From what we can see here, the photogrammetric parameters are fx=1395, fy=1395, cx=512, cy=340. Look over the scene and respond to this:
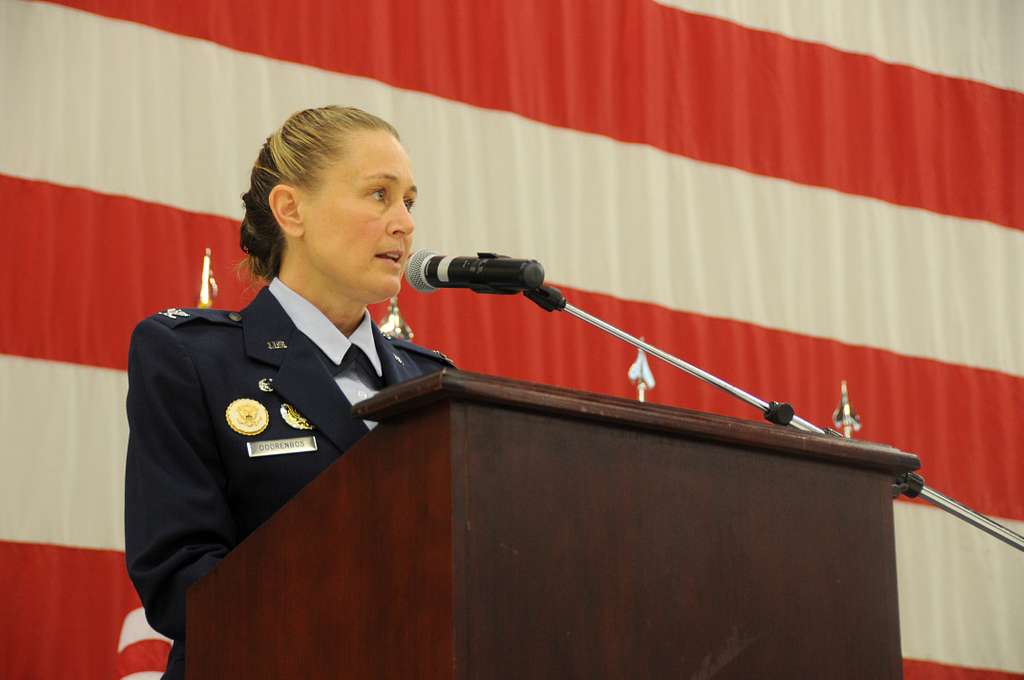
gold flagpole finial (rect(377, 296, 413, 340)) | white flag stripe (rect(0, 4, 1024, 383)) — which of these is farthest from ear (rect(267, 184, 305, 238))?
white flag stripe (rect(0, 4, 1024, 383))

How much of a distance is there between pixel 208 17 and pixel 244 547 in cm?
241

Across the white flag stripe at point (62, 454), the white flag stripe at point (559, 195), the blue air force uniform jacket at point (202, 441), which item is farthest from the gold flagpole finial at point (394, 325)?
the blue air force uniform jacket at point (202, 441)

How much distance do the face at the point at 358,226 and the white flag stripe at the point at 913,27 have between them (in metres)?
2.64

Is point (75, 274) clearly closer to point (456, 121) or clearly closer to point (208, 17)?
point (208, 17)

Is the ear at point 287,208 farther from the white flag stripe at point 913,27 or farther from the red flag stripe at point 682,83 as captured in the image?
the white flag stripe at point 913,27

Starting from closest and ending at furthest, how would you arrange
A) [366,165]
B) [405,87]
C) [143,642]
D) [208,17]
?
[366,165] < [143,642] < [208,17] < [405,87]

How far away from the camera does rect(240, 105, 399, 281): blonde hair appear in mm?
1734

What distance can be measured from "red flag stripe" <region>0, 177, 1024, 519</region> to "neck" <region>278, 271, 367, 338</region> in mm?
1486

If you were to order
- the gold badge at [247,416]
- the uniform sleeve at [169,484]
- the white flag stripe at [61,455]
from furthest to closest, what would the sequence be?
the white flag stripe at [61,455] < the gold badge at [247,416] < the uniform sleeve at [169,484]

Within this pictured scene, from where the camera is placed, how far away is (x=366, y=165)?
Answer: 5.62 ft

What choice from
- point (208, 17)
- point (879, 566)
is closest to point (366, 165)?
point (879, 566)

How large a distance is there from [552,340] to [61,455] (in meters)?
1.34

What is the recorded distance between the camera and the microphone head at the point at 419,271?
166 cm

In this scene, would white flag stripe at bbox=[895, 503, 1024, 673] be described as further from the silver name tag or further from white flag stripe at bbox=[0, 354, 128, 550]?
the silver name tag
